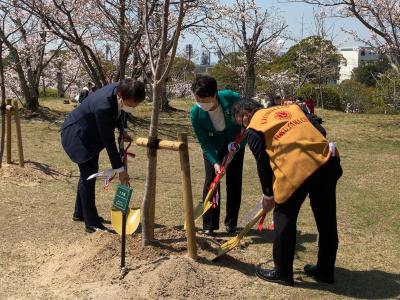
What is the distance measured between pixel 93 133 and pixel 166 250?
127 centimetres

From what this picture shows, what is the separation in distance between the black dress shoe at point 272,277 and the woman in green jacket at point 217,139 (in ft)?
2.98

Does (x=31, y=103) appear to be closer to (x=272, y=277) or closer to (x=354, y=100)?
(x=272, y=277)

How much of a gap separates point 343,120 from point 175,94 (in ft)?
42.8

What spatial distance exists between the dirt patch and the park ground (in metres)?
0.01

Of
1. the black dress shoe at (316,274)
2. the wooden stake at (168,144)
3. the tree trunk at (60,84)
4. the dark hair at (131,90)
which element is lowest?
the black dress shoe at (316,274)

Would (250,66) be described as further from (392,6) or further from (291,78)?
(291,78)

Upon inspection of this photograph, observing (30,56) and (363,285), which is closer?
(363,285)

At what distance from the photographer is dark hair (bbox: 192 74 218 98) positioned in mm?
3836

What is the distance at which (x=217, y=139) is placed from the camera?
14.3 feet

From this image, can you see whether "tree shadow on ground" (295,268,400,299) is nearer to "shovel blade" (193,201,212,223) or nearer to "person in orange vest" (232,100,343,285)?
"person in orange vest" (232,100,343,285)

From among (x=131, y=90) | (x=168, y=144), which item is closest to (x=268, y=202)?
(x=168, y=144)

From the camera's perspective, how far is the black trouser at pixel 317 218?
322 cm

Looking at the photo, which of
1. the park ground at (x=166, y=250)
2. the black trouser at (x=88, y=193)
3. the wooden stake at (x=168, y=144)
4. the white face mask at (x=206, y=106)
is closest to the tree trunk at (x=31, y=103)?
the park ground at (x=166, y=250)

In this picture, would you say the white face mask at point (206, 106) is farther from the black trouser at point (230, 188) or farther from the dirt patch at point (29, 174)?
the dirt patch at point (29, 174)
